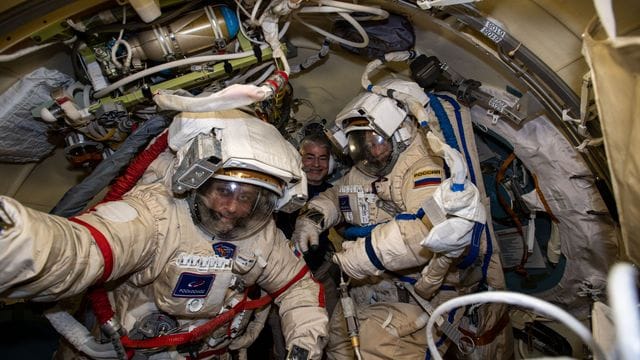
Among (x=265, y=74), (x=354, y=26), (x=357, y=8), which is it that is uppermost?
(x=357, y=8)

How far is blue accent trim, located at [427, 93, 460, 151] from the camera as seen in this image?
2.56 meters

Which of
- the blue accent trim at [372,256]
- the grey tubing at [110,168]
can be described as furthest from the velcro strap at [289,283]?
the grey tubing at [110,168]

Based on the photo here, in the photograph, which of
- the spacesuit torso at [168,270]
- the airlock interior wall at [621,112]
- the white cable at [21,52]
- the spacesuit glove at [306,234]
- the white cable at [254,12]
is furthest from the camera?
the spacesuit glove at [306,234]

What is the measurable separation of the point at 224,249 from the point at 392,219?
1.19m

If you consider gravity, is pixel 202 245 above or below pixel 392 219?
above

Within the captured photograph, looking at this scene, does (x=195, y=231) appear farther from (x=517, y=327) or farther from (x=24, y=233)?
(x=517, y=327)

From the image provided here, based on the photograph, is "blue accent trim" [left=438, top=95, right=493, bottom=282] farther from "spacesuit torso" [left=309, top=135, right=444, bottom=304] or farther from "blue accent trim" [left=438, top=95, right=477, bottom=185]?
"spacesuit torso" [left=309, top=135, right=444, bottom=304]

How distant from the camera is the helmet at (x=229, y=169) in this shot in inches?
72.9

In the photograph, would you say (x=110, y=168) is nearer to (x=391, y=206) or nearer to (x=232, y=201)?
(x=232, y=201)

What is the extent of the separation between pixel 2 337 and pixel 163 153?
6.76 ft

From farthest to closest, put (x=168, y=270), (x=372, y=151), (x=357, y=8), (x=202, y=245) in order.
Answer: (x=372, y=151), (x=357, y=8), (x=202, y=245), (x=168, y=270)

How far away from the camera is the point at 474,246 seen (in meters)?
2.15

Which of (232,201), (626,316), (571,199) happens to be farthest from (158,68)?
(571,199)

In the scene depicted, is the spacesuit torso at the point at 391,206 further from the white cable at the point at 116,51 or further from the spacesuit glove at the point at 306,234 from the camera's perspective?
the white cable at the point at 116,51
